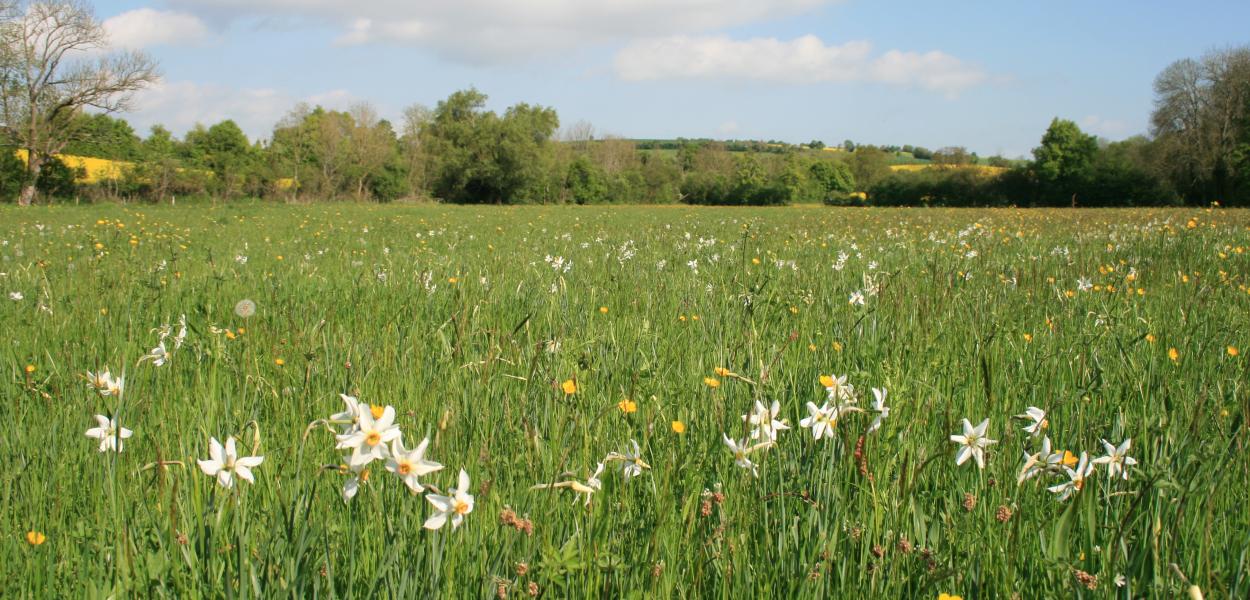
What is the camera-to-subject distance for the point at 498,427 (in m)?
2.42

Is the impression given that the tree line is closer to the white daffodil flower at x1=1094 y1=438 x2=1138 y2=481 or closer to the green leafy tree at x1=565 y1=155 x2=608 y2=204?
the green leafy tree at x1=565 y1=155 x2=608 y2=204

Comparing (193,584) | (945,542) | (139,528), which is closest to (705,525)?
(945,542)

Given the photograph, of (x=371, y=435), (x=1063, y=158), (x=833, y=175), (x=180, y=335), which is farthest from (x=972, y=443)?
(x=833, y=175)

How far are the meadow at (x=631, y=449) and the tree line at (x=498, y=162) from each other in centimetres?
4142

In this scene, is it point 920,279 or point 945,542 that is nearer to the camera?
point 945,542

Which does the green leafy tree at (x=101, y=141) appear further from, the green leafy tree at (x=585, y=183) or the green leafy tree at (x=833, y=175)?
the green leafy tree at (x=833, y=175)

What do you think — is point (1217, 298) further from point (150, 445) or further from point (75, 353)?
point (75, 353)

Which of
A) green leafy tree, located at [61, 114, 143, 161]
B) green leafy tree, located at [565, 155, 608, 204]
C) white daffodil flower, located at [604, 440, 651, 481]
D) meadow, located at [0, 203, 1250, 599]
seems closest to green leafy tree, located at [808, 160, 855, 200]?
green leafy tree, located at [565, 155, 608, 204]

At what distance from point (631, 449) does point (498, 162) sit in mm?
64976

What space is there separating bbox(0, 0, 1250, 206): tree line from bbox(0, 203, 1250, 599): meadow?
41419 millimetres

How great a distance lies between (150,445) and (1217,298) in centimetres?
572

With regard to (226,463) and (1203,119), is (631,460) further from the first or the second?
(1203,119)

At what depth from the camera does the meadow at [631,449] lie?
150cm

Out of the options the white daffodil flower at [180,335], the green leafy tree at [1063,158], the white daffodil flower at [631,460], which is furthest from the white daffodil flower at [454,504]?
the green leafy tree at [1063,158]
